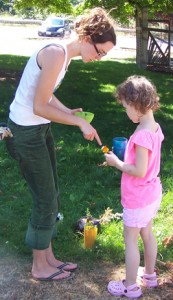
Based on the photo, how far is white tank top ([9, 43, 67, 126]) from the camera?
2660 mm

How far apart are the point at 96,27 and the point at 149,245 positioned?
1373 millimetres

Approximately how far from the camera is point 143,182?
9.11 ft

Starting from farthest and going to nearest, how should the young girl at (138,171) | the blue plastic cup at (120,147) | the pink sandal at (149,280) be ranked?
the blue plastic cup at (120,147) → the pink sandal at (149,280) → the young girl at (138,171)

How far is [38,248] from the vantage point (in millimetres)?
3053

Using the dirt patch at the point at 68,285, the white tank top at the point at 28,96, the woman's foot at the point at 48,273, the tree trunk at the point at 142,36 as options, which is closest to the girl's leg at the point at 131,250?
the dirt patch at the point at 68,285

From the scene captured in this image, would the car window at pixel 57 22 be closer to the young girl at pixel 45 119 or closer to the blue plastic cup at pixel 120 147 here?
the blue plastic cup at pixel 120 147

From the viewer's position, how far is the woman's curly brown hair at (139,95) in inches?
105

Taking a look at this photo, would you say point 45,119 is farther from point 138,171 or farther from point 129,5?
point 129,5

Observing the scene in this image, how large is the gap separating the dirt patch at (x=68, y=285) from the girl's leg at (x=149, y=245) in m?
0.17

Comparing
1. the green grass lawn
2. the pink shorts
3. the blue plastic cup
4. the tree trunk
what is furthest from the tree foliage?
the pink shorts

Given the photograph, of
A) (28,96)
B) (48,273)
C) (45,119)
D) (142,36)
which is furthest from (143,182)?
(142,36)

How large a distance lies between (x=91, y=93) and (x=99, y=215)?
5.65 meters

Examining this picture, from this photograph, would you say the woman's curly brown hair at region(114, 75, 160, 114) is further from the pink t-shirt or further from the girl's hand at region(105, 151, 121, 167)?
the girl's hand at region(105, 151, 121, 167)

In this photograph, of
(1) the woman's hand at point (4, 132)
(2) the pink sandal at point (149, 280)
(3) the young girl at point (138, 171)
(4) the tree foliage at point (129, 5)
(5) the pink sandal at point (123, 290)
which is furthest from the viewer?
(4) the tree foliage at point (129, 5)
